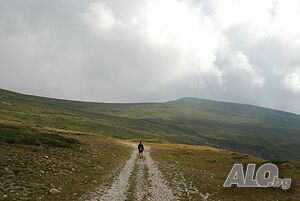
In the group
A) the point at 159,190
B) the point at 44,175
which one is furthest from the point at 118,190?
the point at 44,175

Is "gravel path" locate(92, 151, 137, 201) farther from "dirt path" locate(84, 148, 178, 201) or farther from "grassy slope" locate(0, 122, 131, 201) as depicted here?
"grassy slope" locate(0, 122, 131, 201)

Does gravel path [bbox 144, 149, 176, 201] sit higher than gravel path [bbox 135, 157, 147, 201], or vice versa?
gravel path [bbox 144, 149, 176, 201]

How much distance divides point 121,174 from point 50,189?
37.5 feet

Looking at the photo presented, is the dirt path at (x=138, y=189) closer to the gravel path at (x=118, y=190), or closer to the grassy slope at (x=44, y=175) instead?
the gravel path at (x=118, y=190)

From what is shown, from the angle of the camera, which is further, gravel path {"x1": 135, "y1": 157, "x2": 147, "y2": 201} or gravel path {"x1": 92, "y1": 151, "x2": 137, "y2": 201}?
gravel path {"x1": 135, "y1": 157, "x2": 147, "y2": 201}

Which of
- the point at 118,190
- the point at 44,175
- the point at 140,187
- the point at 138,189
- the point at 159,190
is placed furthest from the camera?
the point at 44,175

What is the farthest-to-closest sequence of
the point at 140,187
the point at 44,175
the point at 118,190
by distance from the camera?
the point at 44,175, the point at 140,187, the point at 118,190

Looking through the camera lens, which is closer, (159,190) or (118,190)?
(118,190)

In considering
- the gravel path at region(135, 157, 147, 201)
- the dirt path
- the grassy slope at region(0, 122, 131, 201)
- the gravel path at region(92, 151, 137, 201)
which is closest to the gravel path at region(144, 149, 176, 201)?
the dirt path

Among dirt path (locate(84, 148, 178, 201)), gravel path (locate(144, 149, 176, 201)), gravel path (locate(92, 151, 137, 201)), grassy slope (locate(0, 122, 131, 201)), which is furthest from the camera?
gravel path (locate(144, 149, 176, 201))

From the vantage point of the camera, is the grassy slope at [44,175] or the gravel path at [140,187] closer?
the grassy slope at [44,175]

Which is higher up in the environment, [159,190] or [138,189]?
[159,190]

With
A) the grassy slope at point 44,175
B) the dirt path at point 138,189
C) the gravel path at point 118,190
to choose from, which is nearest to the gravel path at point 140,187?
the dirt path at point 138,189

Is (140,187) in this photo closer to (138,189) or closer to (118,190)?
(138,189)
